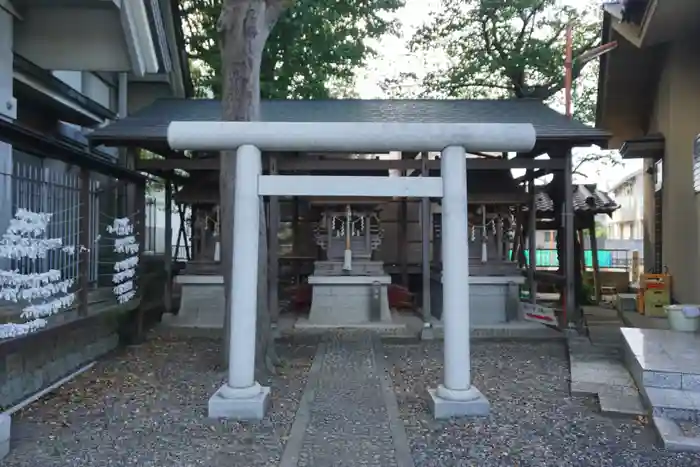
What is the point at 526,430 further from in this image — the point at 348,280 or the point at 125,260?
the point at 348,280

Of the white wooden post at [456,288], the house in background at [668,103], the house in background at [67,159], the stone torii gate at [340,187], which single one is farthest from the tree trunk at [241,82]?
the house in background at [668,103]

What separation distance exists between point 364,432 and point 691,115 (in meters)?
7.71

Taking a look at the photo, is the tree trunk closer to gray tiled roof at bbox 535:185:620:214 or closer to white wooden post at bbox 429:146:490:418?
white wooden post at bbox 429:146:490:418

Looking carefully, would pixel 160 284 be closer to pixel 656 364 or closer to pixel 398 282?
pixel 398 282

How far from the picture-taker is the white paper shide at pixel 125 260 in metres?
7.64

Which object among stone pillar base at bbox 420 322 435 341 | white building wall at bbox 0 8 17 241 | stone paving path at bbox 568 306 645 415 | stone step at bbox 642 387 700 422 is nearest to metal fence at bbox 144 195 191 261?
white building wall at bbox 0 8 17 241

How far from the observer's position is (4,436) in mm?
4176

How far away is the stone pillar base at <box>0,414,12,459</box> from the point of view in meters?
4.15

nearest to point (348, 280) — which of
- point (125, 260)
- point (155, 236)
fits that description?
point (125, 260)

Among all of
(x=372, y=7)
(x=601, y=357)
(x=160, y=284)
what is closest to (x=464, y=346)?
(x=601, y=357)

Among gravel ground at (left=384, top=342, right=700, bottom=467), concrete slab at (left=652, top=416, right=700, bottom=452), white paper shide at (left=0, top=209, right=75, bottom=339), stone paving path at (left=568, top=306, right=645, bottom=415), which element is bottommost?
gravel ground at (left=384, top=342, right=700, bottom=467)

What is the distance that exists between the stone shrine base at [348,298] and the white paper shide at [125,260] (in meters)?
3.07

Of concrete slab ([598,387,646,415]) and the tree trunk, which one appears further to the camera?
the tree trunk

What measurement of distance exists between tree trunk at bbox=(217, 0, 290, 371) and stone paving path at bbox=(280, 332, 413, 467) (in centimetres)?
95
